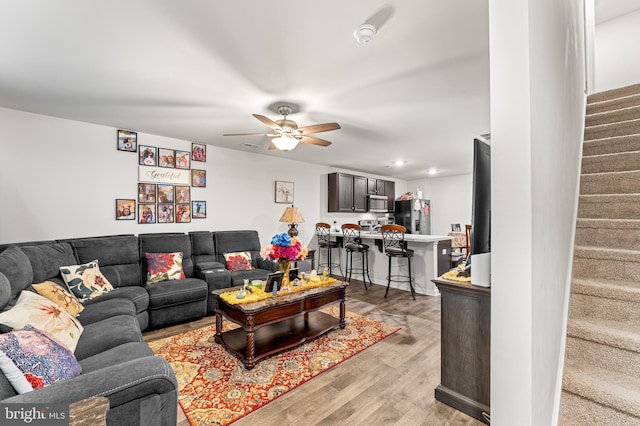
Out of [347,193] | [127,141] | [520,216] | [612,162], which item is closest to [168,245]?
[127,141]

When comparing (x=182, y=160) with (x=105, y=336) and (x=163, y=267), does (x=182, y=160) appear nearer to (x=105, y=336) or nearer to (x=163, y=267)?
(x=163, y=267)

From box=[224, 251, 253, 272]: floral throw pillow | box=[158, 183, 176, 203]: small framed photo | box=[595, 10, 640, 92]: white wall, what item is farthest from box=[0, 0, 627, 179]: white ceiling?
box=[224, 251, 253, 272]: floral throw pillow

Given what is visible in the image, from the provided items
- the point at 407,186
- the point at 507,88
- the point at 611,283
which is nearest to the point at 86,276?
the point at 507,88

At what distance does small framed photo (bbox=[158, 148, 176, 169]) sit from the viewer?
4191 mm

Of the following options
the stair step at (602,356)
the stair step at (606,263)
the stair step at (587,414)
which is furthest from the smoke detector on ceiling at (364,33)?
the stair step at (587,414)

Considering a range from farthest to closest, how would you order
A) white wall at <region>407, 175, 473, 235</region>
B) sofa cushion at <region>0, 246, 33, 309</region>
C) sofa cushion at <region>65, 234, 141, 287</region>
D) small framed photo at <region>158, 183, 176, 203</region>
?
white wall at <region>407, 175, 473, 235</region> → small framed photo at <region>158, 183, 176, 203</region> → sofa cushion at <region>65, 234, 141, 287</region> → sofa cushion at <region>0, 246, 33, 309</region>

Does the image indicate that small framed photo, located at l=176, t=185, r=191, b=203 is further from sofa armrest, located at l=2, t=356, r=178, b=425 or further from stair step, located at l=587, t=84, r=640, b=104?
stair step, located at l=587, t=84, r=640, b=104

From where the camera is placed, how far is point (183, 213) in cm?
440

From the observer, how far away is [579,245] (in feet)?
6.82

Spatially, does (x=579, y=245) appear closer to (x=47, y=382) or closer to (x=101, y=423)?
(x=101, y=423)

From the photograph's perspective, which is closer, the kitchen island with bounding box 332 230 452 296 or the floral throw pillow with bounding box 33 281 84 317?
the floral throw pillow with bounding box 33 281 84 317

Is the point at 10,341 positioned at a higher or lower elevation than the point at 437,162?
lower

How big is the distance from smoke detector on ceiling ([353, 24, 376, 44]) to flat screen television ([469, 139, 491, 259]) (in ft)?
3.07

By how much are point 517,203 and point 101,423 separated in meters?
1.84
